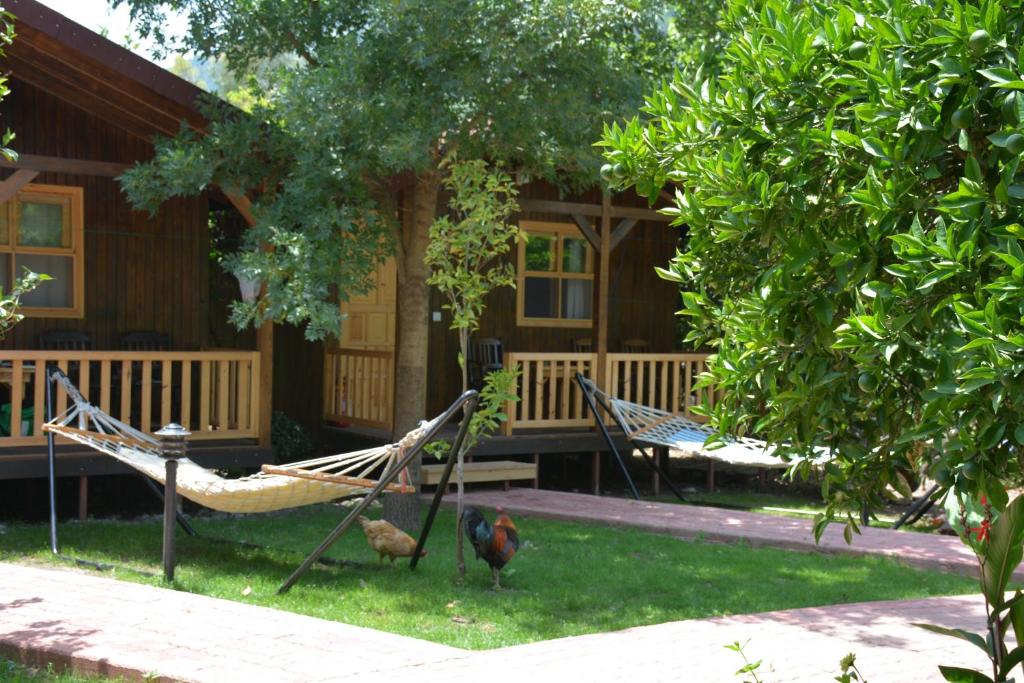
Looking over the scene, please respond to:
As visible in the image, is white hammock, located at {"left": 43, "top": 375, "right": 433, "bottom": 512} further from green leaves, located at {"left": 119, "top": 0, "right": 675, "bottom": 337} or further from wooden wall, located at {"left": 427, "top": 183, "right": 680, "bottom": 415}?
wooden wall, located at {"left": 427, "top": 183, "right": 680, "bottom": 415}

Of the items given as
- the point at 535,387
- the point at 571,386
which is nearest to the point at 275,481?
the point at 535,387

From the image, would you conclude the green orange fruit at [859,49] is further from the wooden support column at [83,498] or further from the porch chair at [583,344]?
the porch chair at [583,344]

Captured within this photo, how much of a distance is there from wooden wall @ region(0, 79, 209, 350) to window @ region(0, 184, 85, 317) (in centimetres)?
10

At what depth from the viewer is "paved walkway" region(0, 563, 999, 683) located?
5562 millimetres

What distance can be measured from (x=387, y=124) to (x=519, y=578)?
340 centimetres

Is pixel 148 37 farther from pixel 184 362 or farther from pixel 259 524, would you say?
pixel 259 524

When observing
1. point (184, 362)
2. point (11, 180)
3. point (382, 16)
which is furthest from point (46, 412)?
point (382, 16)

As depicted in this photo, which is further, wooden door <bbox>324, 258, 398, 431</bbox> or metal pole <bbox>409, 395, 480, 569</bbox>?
wooden door <bbox>324, 258, 398, 431</bbox>

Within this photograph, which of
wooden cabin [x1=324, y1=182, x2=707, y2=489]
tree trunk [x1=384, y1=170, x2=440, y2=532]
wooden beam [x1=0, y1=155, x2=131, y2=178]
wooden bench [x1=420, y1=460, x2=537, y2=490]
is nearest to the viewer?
tree trunk [x1=384, y1=170, x2=440, y2=532]

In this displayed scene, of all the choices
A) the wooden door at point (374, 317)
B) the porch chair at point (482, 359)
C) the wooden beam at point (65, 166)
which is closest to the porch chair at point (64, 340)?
the wooden beam at point (65, 166)

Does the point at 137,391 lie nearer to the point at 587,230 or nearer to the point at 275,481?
the point at 275,481

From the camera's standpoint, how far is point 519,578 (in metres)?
8.19

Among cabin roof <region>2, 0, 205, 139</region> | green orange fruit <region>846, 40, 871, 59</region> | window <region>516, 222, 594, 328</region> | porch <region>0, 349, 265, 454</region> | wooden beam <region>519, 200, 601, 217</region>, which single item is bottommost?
porch <region>0, 349, 265, 454</region>

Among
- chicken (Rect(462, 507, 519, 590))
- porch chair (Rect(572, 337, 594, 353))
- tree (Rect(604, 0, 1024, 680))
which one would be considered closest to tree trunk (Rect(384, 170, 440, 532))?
chicken (Rect(462, 507, 519, 590))
